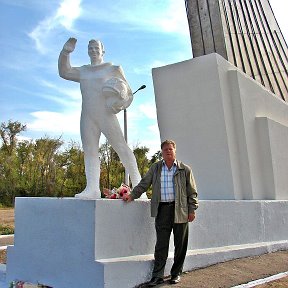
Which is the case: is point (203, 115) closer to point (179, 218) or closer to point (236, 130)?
point (236, 130)

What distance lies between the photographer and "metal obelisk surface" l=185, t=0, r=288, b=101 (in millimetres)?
8555

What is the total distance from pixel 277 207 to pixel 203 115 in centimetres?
205

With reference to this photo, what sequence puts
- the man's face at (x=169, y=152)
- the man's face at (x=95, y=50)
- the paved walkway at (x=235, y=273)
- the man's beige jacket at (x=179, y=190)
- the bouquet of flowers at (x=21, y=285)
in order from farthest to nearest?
1. the man's face at (x=95, y=50)
2. the bouquet of flowers at (x=21, y=285)
3. the paved walkway at (x=235, y=273)
4. the man's face at (x=169, y=152)
5. the man's beige jacket at (x=179, y=190)

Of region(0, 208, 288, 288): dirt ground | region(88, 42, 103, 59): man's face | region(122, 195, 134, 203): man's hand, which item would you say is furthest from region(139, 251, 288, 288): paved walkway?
region(88, 42, 103, 59): man's face

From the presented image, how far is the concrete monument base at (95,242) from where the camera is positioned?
4.04 meters

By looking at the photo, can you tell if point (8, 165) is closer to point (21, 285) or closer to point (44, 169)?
point (44, 169)

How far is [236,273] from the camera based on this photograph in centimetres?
496

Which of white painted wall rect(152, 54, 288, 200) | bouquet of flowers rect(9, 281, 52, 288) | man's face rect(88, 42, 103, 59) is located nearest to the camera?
bouquet of flowers rect(9, 281, 52, 288)

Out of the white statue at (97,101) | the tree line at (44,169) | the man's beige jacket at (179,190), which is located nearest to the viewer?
the man's beige jacket at (179,190)

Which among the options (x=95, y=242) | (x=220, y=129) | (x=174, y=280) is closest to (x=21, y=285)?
(x=95, y=242)

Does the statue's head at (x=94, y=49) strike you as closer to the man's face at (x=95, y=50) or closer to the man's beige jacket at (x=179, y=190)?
the man's face at (x=95, y=50)

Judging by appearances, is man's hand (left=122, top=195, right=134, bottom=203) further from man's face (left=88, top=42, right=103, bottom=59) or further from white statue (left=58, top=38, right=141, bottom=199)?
man's face (left=88, top=42, right=103, bottom=59)

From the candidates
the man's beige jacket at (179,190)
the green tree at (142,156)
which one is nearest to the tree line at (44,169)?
the green tree at (142,156)

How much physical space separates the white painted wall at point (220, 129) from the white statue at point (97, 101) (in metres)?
2.09
